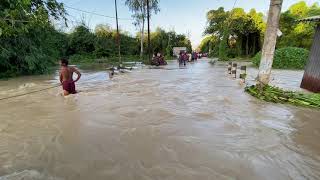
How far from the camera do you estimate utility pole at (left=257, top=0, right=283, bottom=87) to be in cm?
991

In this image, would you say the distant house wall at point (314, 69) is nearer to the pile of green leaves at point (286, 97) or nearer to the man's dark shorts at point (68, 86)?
the pile of green leaves at point (286, 97)

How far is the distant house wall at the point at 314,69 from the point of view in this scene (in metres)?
10.8

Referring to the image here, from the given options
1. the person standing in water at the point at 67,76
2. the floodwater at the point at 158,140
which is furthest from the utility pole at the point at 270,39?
the person standing in water at the point at 67,76

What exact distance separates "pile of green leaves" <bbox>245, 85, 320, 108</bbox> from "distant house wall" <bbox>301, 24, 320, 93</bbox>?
1.91m

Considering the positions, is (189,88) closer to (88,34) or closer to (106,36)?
(88,34)

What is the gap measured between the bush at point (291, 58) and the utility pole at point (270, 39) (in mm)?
16181

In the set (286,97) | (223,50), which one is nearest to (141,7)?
(223,50)

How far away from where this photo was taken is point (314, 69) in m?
11.1

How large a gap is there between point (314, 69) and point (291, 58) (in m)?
14.9

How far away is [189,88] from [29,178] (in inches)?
365

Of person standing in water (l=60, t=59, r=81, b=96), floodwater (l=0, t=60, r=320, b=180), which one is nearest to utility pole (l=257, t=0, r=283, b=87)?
floodwater (l=0, t=60, r=320, b=180)

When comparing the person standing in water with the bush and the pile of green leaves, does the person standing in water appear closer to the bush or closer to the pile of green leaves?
the pile of green leaves

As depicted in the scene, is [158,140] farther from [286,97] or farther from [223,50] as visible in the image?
[223,50]

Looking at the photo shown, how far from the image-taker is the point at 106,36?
44500mm
